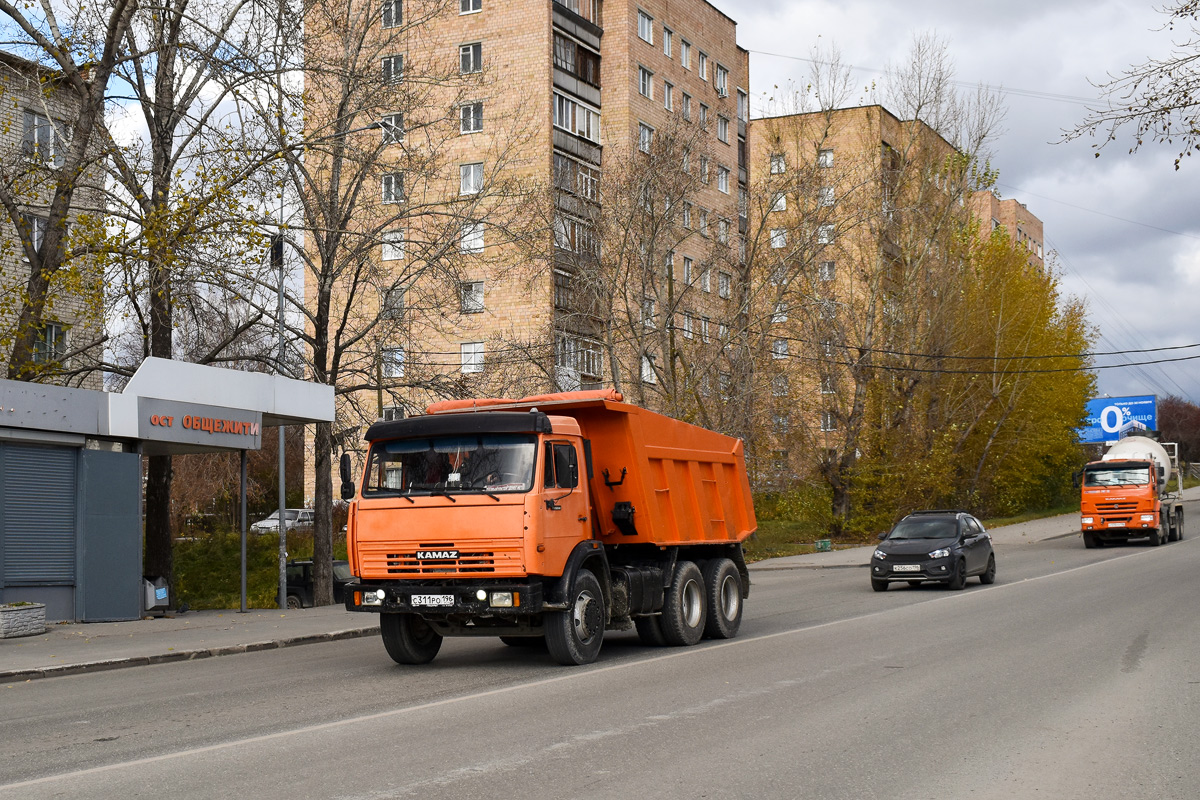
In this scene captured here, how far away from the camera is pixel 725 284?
3850 centimetres

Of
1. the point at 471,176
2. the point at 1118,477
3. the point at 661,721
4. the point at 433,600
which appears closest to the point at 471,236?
the point at 433,600

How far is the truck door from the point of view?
12.1m

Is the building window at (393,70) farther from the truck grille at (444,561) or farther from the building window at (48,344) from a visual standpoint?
the truck grille at (444,561)

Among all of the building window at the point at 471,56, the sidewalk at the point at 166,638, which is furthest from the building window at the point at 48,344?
the building window at the point at 471,56

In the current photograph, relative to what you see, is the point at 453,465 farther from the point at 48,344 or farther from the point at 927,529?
the point at 48,344

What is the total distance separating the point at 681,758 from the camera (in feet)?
23.9

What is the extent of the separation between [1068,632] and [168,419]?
1429 centimetres

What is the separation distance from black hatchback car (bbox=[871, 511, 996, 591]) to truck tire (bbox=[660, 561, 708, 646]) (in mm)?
9186

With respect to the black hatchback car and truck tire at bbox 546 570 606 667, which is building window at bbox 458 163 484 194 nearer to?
the black hatchback car

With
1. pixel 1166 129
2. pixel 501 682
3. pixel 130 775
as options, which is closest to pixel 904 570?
pixel 1166 129

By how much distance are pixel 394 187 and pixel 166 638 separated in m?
13.3

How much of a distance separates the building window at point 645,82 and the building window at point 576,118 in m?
2.94

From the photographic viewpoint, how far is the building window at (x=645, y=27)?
54125mm

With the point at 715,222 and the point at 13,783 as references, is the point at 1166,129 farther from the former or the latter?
the point at 715,222
